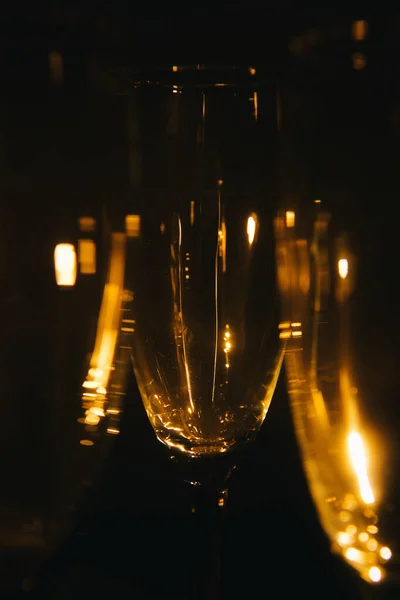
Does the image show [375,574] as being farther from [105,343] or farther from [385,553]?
[105,343]

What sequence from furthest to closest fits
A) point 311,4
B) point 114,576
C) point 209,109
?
point 311,4 → point 114,576 → point 209,109

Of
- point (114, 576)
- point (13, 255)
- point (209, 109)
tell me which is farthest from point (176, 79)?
point (114, 576)

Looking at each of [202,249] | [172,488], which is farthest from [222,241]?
[172,488]

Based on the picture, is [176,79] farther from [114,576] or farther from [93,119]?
[114,576]

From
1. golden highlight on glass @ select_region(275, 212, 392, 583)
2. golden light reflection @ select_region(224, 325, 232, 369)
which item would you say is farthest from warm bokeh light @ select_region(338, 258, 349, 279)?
golden light reflection @ select_region(224, 325, 232, 369)

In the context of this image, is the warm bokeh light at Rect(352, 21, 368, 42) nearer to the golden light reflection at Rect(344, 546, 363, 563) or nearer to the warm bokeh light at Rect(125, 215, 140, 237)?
the warm bokeh light at Rect(125, 215, 140, 237)

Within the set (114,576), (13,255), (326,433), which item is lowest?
(114,576)

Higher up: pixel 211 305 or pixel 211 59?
pixel 211 59
